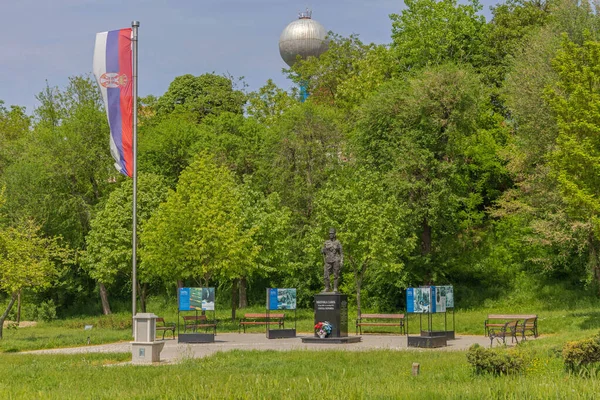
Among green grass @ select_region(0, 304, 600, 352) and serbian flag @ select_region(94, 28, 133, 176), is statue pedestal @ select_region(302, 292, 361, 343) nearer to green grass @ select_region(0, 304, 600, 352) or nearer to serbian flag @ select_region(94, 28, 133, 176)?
green grass @ select_region(0, 304, 600, 352)

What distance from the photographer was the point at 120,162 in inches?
1227

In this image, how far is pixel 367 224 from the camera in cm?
4012

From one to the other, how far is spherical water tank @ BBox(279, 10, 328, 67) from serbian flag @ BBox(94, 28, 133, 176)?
61.3 m

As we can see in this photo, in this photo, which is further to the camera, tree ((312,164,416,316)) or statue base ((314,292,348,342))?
tree ((312,164,416,316))

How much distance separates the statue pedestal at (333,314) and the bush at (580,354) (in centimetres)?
1413

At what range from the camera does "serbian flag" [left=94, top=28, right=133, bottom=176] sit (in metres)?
30.8

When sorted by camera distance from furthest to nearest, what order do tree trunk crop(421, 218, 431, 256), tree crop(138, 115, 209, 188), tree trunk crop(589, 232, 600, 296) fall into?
tree crop(138, 115, 209, 188), tree trunk crop(421, 218, 431, 256), tree trunk crop(589, 232, 600, 296)

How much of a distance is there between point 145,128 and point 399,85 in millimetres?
22719

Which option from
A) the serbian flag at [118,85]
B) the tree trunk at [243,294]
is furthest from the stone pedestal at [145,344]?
the tree trunk at [243,294]

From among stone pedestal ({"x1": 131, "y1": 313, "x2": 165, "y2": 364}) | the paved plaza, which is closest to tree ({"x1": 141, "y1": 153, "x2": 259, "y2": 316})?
the paved plaza

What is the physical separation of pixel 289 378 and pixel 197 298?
1685 centimetres

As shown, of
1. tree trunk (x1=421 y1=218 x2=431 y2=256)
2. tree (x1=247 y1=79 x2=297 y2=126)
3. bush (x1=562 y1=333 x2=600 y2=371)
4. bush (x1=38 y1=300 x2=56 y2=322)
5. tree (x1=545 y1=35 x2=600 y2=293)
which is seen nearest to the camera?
bush (x1=562 y1=333 x2=600 y2=371)

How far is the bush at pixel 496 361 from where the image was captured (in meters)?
15.0

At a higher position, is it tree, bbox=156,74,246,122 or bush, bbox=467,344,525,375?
tree, bbox=156,74,246,122
